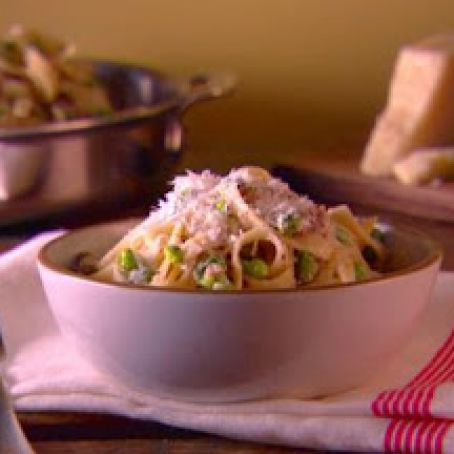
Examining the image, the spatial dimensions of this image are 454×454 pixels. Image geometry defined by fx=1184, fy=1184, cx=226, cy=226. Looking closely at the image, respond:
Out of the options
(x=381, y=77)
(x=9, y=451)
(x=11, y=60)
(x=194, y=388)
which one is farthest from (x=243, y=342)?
(x=381, y=77)

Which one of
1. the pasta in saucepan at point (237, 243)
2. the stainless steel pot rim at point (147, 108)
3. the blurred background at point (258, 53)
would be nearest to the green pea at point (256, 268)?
the pasta in saucepan at point (237, 243)

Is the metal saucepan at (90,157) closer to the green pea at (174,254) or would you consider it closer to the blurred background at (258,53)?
the blurred background at (258,53)

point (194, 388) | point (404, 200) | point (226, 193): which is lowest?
point (404, 200)

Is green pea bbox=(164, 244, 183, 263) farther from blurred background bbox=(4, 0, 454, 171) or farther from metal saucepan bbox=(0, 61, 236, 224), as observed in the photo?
blurred background bbox=(4, 0, 454, 171)

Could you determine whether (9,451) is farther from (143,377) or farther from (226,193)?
(226,193)

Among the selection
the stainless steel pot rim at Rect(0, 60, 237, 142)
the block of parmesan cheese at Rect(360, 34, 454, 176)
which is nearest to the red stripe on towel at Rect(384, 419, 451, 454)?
the stainless steel pot rim at Rect(0, 60, 237, 142)

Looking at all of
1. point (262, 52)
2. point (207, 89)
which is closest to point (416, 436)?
point (207, 89)
